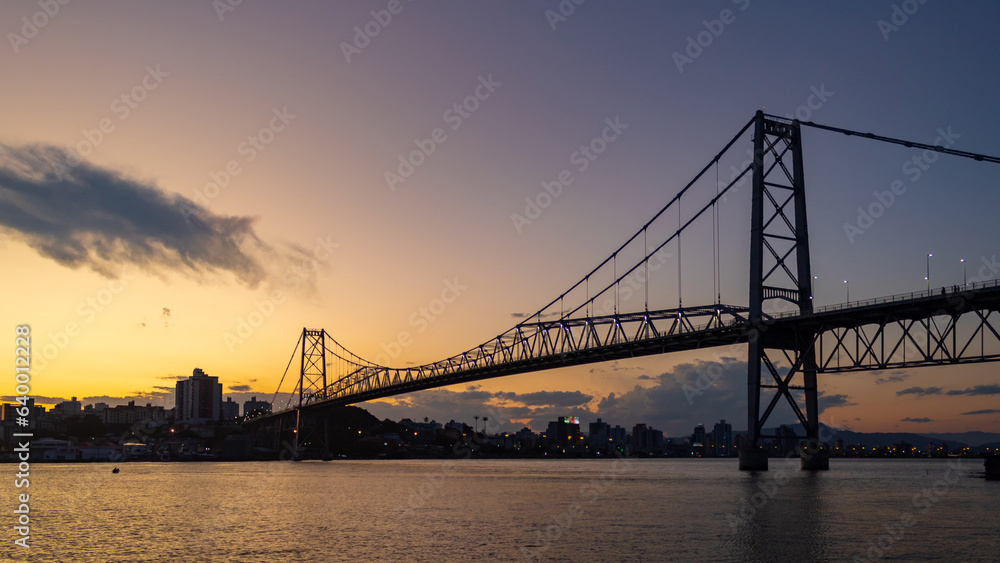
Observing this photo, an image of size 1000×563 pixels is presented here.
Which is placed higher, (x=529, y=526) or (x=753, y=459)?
(x=753, y=459)

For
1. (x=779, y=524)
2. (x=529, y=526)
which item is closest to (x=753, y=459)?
(x=779, y=524)

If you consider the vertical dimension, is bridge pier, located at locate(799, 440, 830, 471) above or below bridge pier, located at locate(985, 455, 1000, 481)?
above

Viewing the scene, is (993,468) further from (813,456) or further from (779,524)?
(779,524)

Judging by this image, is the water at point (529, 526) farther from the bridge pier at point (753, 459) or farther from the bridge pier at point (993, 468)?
the bridge pier at point (993, 468)

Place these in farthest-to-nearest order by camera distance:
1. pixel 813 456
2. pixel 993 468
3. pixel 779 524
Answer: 1. pixel 993 468
2. pixel 813 456
3. pixel 779 524

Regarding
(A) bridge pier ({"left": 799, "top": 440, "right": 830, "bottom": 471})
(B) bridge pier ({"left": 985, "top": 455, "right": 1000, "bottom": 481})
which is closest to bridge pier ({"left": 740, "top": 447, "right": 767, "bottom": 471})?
(A) bridge pier ({"left": 799, "top": 440, "right": 830, "bottom": 471})

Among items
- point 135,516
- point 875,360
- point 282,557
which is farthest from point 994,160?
point 135,516

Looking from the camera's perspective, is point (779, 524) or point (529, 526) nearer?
point (779, 524)

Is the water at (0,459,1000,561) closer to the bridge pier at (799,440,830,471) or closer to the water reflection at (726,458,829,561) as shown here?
the water reflection at (726,458,829,561)
